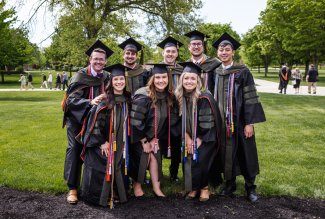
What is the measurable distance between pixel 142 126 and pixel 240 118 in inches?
51.4

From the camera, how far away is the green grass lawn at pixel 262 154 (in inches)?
209

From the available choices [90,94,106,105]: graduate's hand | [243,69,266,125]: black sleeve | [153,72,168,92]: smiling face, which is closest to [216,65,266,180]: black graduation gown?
[243,69,266,125]: black sleeve

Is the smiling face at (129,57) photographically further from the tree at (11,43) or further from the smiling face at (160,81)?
the tree at (11,43)

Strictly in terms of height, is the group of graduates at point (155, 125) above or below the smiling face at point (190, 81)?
below

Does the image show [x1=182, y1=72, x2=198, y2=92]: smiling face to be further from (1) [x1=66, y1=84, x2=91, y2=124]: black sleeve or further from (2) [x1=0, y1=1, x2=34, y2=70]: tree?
(2) [x1=0, y1=1, x2=34, y2=70]: tree

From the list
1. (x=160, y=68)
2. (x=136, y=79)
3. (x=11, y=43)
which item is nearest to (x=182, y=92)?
(x=160, y=68)

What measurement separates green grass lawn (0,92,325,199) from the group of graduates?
0.58m

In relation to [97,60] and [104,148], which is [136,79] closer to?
[97,60]

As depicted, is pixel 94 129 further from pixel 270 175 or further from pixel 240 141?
pixel 270 175

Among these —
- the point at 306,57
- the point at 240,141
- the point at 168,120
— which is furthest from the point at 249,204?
the point at 306,57

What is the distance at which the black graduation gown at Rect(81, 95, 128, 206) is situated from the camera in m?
4.40

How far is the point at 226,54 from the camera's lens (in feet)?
15.3

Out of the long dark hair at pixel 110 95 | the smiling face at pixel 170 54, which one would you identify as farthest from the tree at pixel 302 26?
the long dark hair at pixel 110 95

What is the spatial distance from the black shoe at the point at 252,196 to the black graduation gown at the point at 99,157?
1.65 metres
